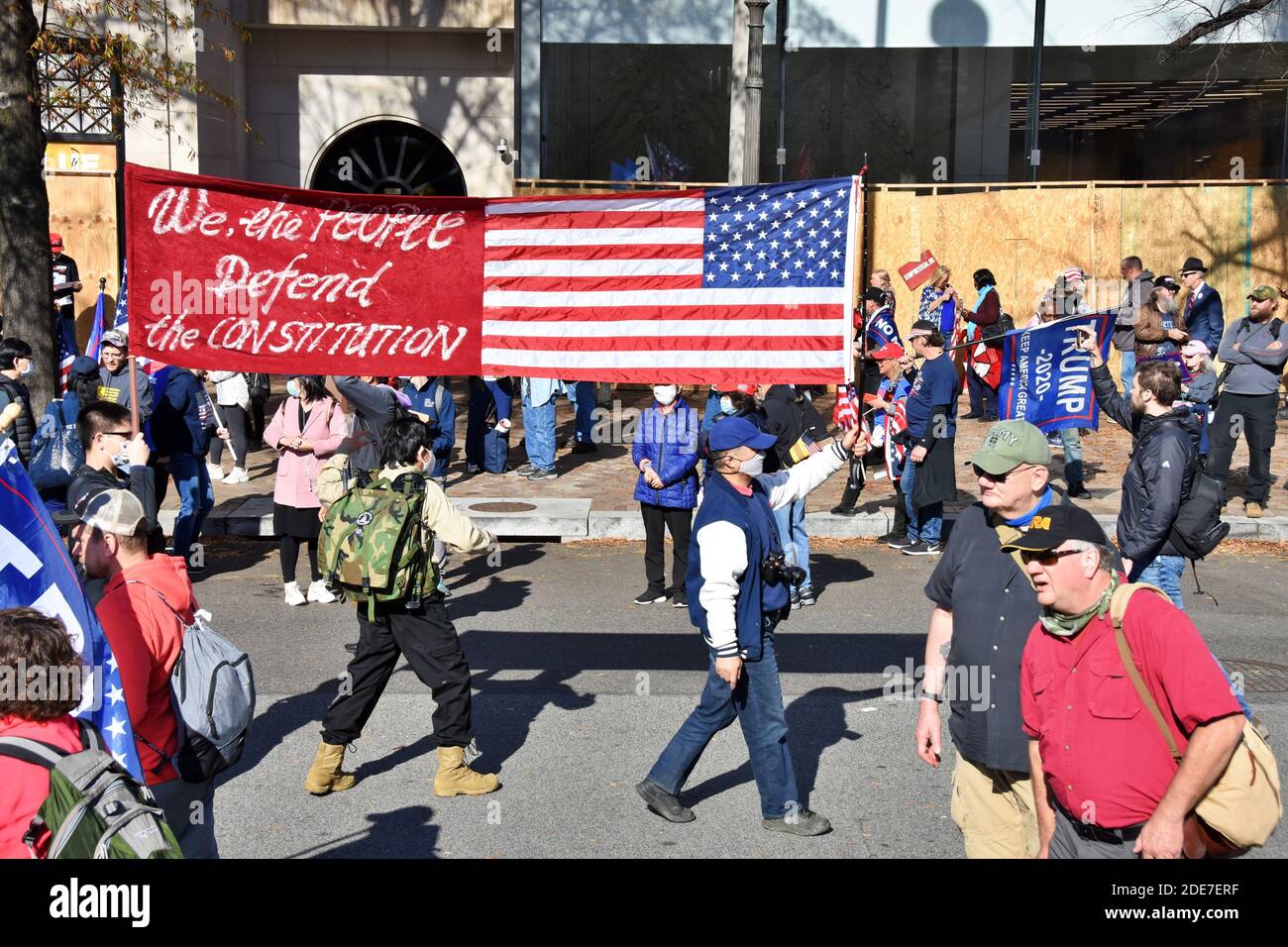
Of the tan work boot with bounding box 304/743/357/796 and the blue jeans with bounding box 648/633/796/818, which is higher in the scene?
the blue jeans with bounding box 648/633/796/818

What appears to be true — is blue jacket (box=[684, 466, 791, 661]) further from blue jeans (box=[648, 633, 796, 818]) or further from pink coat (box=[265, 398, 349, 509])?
pink coat (box=[265, 398, 349, 509])

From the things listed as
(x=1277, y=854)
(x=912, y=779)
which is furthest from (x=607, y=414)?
(x=1277, y=854)

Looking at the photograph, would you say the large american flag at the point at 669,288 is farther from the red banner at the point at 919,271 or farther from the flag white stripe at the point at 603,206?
the red banner at the point at 919,271

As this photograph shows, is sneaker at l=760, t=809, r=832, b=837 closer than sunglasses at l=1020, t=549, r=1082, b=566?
No

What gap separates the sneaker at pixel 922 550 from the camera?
12.1 m

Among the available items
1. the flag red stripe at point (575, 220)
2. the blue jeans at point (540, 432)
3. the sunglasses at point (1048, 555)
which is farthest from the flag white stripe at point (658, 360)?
the blue jeans at point (540, 432)

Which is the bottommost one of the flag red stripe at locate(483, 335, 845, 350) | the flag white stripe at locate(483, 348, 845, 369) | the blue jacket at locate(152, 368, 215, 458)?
the blue jacket at locate(152, 368, 215, 458)

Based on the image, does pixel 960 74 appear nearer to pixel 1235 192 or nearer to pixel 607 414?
pixel 1235 192

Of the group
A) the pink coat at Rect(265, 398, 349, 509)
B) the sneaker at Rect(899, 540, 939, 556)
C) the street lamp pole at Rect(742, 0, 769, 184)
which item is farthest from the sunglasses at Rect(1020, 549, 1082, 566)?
the street lamp pole at Rect(742, 0, 769, 184)

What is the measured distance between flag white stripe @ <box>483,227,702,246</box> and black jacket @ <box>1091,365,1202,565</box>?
2.49m

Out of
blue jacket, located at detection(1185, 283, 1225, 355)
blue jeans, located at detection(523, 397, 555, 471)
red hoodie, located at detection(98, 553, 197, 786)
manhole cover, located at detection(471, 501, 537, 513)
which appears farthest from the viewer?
blue jacket, located at detection(1185, 283, 1225, 355)

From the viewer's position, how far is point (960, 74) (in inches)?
832

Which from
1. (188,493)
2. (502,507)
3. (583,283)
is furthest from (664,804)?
(502,507)

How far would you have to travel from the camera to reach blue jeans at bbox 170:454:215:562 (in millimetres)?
11188
